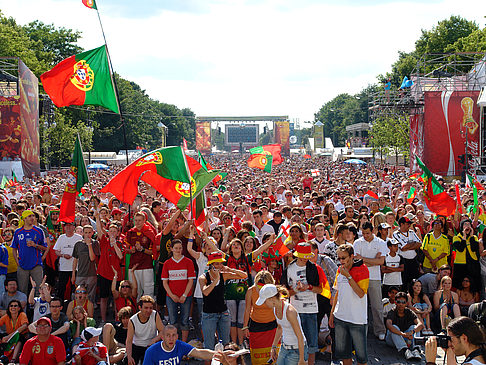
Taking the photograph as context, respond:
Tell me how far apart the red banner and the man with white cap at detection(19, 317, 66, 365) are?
106 feet

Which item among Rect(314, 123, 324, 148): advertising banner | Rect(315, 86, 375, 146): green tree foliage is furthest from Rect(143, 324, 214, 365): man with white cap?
Rect(315, 86, 375, 146): green tree foliage

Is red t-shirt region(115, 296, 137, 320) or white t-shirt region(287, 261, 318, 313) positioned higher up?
white t-shirt region(287, 261, 318, 313)

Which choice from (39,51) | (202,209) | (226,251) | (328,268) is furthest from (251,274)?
(39,51)

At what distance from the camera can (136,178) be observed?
973cm

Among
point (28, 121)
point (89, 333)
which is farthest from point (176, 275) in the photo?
point (28, 121)

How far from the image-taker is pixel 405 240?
32.5 ft

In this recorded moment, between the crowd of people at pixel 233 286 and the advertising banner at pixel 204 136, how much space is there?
417 ft

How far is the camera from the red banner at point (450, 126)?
36188 mm

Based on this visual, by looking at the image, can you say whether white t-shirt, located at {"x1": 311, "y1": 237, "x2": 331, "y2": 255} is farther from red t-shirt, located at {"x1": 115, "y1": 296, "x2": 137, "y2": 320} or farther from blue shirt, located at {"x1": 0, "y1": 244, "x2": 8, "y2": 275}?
blue shirt, located at {"x1": 0, "y1": 244, "x2": 8, "y2": 275}

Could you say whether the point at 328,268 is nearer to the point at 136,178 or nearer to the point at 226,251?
the point at 226,251

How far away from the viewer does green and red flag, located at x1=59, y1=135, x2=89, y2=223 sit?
33.8 feet

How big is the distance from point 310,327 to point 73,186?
5134mm

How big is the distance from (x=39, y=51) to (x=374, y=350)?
174ft

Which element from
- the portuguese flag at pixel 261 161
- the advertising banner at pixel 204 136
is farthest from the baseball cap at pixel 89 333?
the advertising banner at pixel 204 136
